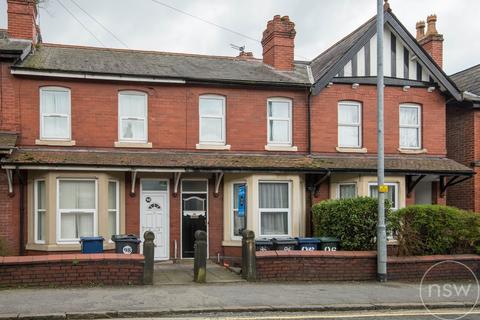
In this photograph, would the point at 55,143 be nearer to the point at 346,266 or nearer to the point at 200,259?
the point at 200,259

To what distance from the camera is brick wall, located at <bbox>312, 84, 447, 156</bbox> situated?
18.8 meters

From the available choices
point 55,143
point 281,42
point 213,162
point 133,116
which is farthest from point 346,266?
point 281,42

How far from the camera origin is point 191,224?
58.0ft

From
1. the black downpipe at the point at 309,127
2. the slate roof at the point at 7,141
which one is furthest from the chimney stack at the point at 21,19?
the black downpipe at the point at 309,127

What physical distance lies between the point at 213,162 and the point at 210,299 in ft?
21.4

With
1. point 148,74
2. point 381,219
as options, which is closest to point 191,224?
point 148,74

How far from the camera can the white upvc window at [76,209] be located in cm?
1606

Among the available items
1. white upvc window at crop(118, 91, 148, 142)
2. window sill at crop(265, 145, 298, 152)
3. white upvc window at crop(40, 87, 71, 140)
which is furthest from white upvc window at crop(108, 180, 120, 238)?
window sill at crop(265, 145, 298, 152)

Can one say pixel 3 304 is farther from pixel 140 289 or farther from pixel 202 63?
pixel 202 63

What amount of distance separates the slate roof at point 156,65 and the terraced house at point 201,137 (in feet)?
0.22

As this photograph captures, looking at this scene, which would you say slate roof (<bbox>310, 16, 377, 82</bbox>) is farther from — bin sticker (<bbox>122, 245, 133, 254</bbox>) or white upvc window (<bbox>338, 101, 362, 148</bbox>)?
bin sticker (<bbox>122, 245, 133, 254</bbox>)

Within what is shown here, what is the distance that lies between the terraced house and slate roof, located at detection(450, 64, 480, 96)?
2.66 metres

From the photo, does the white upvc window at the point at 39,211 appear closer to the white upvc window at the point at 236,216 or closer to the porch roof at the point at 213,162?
the porch roof at the point at 213,162

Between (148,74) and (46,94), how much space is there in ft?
10.2
